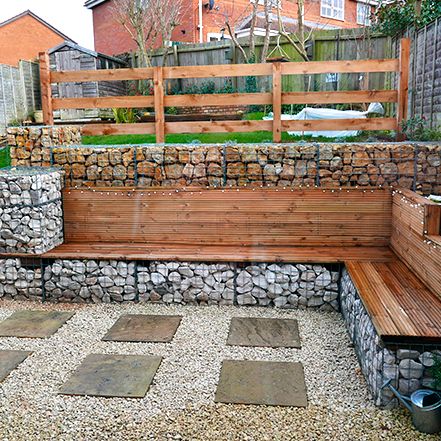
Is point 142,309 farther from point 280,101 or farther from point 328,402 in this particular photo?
point 280,101

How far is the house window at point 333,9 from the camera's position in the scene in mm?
20172

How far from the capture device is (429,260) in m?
4.27

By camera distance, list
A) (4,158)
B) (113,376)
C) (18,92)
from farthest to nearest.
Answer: (18,92) < (4,158) < (113,376)

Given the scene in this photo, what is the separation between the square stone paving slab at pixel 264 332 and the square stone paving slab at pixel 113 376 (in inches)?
31.9

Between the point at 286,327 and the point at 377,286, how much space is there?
1.02 m

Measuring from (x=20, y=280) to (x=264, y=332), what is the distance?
9.42 feet

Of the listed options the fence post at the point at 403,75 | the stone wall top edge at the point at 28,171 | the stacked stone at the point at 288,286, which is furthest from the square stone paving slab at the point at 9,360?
the fence post at the point at 403,75

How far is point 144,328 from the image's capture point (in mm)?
4984

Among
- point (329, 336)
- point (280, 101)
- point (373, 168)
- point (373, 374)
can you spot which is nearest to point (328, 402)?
point (373, 374)

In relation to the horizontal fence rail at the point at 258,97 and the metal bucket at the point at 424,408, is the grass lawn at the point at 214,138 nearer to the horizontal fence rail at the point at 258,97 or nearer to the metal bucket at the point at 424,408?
the horizontal fence rail at the point at 258,97

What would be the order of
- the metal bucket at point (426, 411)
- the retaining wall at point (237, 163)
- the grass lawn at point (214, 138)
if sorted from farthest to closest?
1. the grass lawn at point (214, 138)
2. the retaining wall at point (237, 163)
3. the metal bucket at point (426, 411)

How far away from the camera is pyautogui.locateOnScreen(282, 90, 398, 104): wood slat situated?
634 cm

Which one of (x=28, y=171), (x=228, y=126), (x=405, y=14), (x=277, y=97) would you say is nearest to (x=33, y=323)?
(x=28, y=171)

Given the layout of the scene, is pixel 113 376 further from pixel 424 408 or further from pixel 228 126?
pixel 228 126
